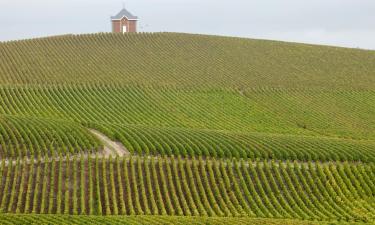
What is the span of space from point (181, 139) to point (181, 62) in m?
29.2

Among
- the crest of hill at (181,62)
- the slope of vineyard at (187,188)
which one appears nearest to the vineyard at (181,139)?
the slope of vineyard at (187,188)

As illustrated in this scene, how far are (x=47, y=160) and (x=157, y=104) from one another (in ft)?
60.9

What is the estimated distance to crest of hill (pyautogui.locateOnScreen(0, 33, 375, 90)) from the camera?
54.6 m

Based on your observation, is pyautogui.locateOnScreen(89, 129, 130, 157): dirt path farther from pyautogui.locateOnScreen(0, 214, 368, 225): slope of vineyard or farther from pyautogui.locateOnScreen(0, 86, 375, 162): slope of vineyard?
pyautogui.locateOnScreen(0, 214, 368, 225): slope of vineyard

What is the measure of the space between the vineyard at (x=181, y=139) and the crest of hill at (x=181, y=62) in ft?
0.67

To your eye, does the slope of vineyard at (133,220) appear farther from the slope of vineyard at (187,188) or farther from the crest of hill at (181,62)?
the crest of hill at (181,62)

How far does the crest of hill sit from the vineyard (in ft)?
0.67

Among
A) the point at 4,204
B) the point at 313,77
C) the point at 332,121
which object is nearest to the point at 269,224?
the point at 4,204

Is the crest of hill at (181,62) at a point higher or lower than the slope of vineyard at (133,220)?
higher

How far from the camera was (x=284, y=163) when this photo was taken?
3219 centimetres

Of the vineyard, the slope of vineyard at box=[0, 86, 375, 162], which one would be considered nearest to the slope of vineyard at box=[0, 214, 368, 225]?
the vineyard

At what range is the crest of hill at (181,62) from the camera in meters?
54.6

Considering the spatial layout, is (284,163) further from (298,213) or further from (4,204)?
(4,204)

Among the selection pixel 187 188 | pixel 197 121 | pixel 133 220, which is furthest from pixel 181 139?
pixel 133 220
